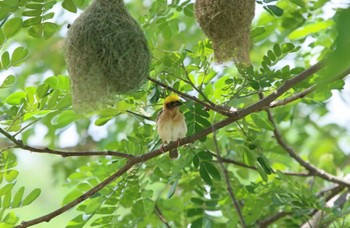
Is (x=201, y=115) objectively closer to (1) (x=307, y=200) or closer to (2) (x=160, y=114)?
(2) (x=160, y=114)

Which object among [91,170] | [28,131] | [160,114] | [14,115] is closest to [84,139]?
[28,131]

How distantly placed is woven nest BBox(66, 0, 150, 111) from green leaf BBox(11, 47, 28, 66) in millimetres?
212

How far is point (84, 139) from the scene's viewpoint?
4.57 metres

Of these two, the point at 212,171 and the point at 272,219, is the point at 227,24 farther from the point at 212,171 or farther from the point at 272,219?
the point at 272,219

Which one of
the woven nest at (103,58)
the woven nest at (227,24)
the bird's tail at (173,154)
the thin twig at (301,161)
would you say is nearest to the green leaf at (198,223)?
the bird's tail at (173,154)

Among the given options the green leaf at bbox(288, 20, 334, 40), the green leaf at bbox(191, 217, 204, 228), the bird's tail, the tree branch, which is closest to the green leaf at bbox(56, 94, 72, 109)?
the tree branch

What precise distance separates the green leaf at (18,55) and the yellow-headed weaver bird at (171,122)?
0.63 m

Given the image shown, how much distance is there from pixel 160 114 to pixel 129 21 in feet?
2.13

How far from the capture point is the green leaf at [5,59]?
7.11ft

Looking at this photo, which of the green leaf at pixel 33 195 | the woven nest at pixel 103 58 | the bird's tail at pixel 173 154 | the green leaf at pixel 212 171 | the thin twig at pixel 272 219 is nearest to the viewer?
the woven nest at pixel 103 58

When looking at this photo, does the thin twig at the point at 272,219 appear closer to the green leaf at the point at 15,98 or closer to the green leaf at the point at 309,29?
the green leaf at the point at 309,29

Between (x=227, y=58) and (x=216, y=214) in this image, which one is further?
(x=216, y=214)

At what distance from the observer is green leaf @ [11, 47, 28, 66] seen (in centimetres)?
216

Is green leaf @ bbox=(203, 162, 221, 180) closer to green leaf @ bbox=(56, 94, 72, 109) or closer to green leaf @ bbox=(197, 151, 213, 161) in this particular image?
green leaf @ bbox=(197, 151, 213, 161)
